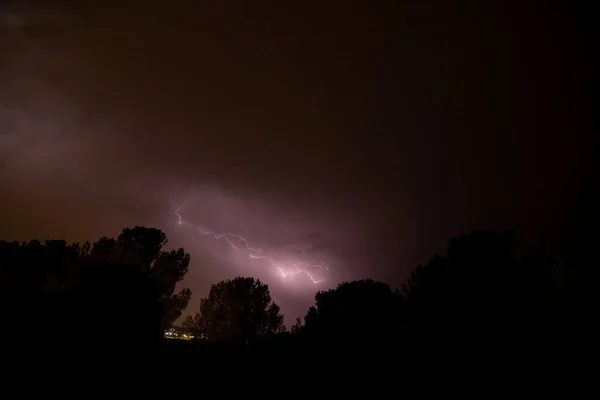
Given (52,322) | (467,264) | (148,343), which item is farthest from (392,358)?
(52,322)

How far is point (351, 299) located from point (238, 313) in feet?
50.9

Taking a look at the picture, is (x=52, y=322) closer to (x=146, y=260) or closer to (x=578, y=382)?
(x=578, y=382)

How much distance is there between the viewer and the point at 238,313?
38.0 meters

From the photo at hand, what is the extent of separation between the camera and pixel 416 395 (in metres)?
11.6

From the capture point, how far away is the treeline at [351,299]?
39.3 ft

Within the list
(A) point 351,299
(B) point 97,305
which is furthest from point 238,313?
(B) point 97,305

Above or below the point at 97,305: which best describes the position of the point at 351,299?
above

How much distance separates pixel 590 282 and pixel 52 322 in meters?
27.6

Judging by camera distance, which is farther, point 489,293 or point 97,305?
point 489,293

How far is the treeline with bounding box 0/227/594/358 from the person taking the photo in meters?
12.0

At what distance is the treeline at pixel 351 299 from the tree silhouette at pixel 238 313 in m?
7.20

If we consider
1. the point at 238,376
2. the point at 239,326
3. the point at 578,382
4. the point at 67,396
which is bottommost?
the point at 67,396

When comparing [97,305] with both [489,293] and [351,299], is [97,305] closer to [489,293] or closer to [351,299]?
Answer: [489,293]

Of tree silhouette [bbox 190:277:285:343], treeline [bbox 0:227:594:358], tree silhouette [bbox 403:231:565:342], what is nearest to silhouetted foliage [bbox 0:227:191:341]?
treeline [bbox 0:227:594:358]
